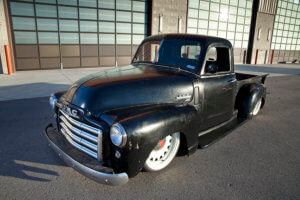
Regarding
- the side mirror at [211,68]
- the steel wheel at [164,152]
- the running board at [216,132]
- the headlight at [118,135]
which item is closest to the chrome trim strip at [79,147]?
the headlight at [118,135]

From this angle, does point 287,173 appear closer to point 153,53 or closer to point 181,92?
point 181,92

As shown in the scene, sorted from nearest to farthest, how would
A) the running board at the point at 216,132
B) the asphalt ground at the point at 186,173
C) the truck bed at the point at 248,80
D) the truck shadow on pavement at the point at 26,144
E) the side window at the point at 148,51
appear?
the asphalt ground at the point at 186,173
the truck shadow on pavement at the point at 26,144
the running board at the point at 216,132
the side window at the point at 148,51
the truck bed at the point at 248,80

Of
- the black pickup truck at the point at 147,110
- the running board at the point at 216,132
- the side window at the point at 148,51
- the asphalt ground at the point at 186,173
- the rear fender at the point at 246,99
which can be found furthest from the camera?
the rear fender at the point at 246,99

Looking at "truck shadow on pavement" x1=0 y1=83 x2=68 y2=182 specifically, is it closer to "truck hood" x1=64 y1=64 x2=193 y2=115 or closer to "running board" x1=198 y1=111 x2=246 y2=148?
"truck hood" x1=64 y1=64 x2=193 y2=115

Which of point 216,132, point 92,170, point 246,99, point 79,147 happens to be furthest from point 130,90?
point 246,99

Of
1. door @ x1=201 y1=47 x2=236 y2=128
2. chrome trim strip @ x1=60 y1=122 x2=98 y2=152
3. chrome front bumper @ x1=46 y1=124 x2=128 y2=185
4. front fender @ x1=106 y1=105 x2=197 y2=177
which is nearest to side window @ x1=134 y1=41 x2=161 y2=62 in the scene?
door @ x1=201 y1=47 x2=236 y2=128

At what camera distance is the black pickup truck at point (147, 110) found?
2256mm

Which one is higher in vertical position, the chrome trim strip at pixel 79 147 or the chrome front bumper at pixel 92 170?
the chrome trim strip at pixel 79 147

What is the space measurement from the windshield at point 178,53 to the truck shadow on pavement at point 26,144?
236 cm

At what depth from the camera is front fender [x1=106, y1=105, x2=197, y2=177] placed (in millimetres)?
2184

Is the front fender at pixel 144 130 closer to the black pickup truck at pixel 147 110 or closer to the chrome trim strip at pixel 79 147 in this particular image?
the black pickup truck at pixel 147 110

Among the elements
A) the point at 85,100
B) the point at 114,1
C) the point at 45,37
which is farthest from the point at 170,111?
the point at 114,1

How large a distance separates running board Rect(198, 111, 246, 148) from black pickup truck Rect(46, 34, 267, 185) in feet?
0.13

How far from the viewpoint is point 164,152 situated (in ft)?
9.50
